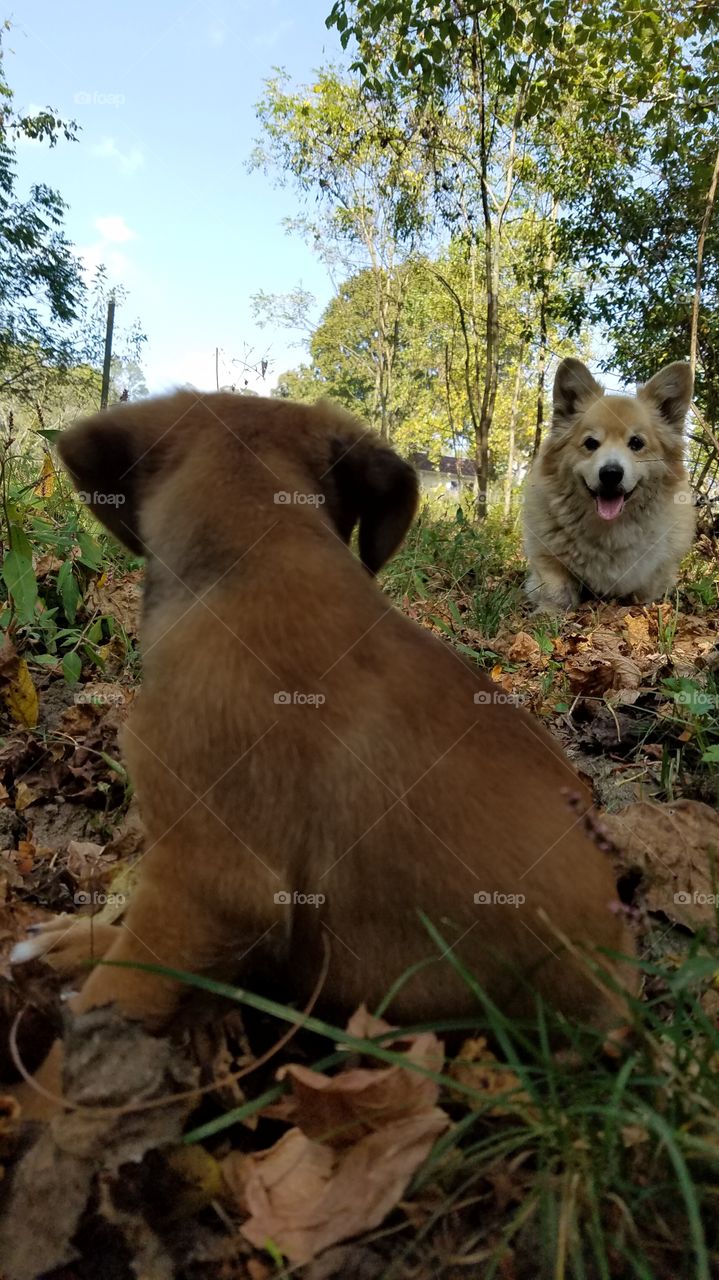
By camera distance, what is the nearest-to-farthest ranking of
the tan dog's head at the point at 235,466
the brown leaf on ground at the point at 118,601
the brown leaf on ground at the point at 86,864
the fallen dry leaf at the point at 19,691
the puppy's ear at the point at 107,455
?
the tan dog's head at the point at 235,466 → the puppy's ear at the point at 107,455 → the brown leaf on ground at the point at 86,864 → the fallen dry leaf at the point at 19,691 → the brown leaf on ground at the point at 118,601

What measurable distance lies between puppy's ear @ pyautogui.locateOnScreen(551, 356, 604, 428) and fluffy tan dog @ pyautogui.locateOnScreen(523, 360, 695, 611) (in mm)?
10

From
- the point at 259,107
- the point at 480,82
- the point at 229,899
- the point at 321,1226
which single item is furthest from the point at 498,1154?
the point at 259,107

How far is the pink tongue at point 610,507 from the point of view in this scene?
776 centimetres

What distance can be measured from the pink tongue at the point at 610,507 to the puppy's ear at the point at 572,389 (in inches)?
43.7

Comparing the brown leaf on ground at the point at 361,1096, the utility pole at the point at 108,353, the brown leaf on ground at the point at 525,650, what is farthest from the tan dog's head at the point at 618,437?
the utility pole at the point at 108,353

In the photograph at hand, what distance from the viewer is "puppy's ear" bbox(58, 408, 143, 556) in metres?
2.11

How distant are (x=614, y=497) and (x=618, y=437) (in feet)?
1.86

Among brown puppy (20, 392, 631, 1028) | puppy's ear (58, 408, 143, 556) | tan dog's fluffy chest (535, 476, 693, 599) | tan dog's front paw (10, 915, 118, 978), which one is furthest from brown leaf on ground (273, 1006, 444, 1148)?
tan dog's fluffy chest (535, 476, 693, 599)

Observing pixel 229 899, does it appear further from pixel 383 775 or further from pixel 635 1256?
pixel 635 1256

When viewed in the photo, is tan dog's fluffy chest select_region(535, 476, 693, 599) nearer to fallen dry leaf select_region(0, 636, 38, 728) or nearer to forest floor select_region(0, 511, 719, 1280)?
fallen dry leaf select_region(0, 636, 38, 728)

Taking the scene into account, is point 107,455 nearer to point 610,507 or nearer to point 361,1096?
point 361,1096

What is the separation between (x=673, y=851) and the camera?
103 inches

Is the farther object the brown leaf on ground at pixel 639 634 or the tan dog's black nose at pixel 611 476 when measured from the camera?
the tan dog's black nose at pixel 611 476

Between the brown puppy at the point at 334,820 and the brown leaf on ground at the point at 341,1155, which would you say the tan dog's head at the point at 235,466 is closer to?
the brown puppy at the point at 334,820
